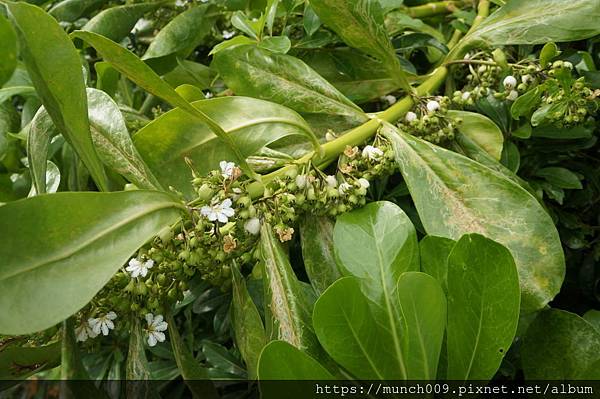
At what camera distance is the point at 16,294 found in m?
0.54

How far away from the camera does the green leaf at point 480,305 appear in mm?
661

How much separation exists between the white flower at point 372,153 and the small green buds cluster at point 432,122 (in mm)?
125

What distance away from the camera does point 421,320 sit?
0.67 meters

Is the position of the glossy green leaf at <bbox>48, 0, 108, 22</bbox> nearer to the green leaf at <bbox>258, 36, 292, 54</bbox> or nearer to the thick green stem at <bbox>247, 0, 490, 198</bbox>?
the green leaf at <bbox>258, 36, 292, 54</bbox>

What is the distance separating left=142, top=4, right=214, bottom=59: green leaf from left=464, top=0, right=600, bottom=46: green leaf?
0.53 meters

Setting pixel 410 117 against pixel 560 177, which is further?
pixel 560 177

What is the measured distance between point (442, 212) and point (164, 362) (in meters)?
0.68

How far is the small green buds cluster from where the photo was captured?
947 mm

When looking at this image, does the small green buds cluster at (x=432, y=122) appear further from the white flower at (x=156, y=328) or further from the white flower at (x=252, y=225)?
the white flower at (x=156, y=328)

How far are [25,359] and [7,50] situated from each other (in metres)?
0.40

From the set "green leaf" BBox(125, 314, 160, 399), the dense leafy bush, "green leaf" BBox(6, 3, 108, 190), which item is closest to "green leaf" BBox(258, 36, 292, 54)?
the dense leafy bush

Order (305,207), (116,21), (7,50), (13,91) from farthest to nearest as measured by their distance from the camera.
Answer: (116,21), (13,91), (305,207), (7,50)

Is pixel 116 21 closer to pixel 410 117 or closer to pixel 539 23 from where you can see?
pixel 410 117

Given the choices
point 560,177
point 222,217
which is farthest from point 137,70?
point 560,177
